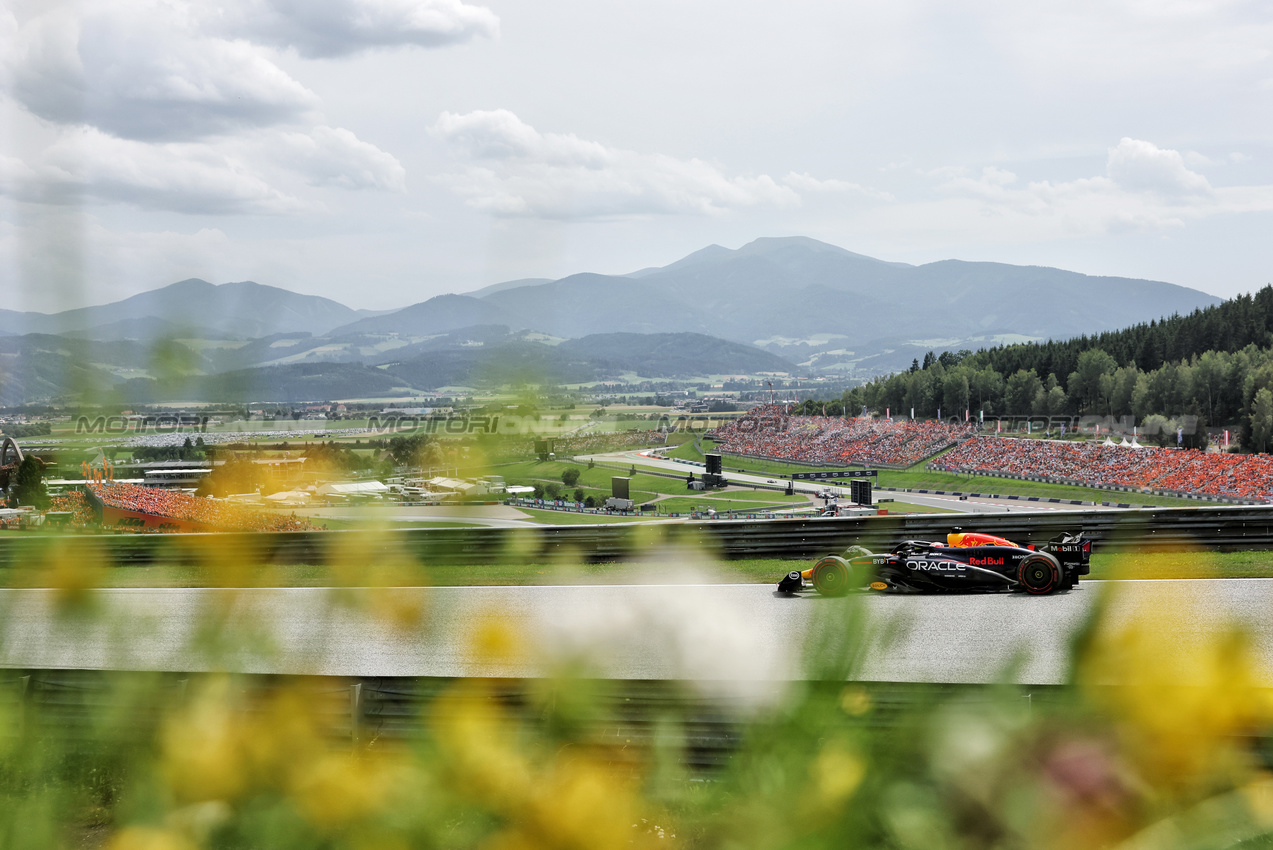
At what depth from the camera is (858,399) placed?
13750cm

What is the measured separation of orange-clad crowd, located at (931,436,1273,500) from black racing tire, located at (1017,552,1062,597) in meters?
47.2

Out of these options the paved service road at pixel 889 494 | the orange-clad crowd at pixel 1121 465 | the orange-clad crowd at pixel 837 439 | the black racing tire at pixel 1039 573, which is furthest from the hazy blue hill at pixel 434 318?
the orange-clad crowd at pixel 837 439

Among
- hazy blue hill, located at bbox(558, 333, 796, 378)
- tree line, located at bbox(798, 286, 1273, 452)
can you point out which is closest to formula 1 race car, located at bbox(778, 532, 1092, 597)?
hazy blue hill, located at bbox(558, 333, 796, 378)

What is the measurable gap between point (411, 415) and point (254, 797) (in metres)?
0.76

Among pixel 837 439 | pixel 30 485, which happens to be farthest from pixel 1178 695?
pixel 837 439

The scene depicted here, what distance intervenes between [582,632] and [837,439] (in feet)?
308

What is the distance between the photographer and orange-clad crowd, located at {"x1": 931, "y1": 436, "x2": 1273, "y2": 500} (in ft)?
169

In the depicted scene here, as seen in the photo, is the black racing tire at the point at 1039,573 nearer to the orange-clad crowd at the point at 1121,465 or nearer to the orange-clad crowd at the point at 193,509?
the orange-clad crowd at the point at 193,509

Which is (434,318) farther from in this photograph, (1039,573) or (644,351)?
(1039,573)

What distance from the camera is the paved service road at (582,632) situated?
41.1 inches

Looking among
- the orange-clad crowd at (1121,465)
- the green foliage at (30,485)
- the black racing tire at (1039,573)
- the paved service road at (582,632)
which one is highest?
the green foliage at (30,485)

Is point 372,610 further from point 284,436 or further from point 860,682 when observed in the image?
point 860,682

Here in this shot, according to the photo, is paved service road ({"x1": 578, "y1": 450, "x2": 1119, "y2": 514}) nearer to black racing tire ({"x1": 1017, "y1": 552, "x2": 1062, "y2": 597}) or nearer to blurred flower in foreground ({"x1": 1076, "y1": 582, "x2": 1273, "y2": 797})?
black racing tire ({"x1": 1017, "y1": 552, "x2": 1062, "y2": 597})

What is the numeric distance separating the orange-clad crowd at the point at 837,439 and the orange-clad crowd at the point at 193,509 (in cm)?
8298
